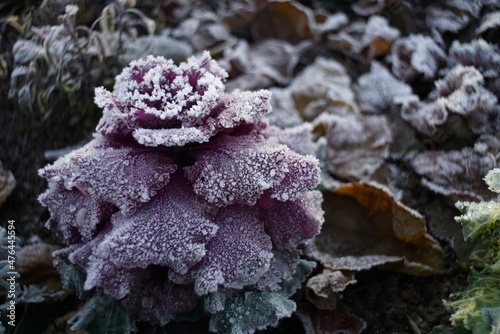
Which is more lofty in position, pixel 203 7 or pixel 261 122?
pixel 261 122

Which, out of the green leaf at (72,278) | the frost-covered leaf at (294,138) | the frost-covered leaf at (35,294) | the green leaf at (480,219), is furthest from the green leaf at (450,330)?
the frost-covered leaf at (35,294)

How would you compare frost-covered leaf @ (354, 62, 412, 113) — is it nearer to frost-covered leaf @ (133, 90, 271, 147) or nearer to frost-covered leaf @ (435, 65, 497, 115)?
frost-covered leaf @ (435, 65, 497, 115)

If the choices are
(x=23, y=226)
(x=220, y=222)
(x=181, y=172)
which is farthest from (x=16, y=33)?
(x=220, y=222)

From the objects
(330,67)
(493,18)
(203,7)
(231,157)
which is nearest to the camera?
(231,157)

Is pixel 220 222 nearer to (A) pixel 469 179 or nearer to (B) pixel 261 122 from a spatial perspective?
(B) pixel 261 122

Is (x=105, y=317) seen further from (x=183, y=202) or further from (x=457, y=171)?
(x=457, y=171)

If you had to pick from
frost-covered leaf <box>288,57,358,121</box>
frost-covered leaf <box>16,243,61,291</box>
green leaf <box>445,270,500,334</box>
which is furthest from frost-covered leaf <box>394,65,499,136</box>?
frost-covered leaf <box>16,243,61,291</box>

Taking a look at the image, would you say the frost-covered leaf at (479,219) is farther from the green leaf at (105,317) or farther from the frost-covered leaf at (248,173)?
the green leaf at (105,317)
